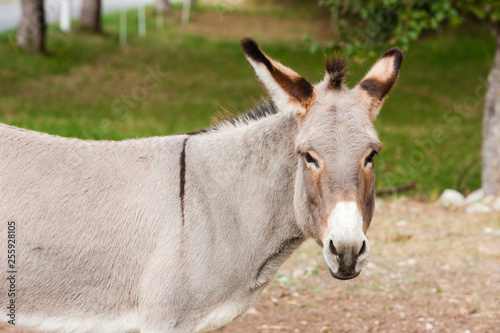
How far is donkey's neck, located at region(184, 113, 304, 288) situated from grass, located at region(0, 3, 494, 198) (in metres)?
6.00

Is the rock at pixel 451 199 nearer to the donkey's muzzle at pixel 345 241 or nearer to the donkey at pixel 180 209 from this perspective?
the donkey at pixel 180 209

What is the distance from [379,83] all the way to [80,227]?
6.77ft

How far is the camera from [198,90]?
1772 centimetres

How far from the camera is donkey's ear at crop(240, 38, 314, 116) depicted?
10.7 feet

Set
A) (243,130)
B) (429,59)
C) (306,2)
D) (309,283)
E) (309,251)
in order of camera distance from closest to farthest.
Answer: (243,130), (309,283), (309,251), (429,59), (306,2)

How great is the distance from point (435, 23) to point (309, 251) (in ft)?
12.4

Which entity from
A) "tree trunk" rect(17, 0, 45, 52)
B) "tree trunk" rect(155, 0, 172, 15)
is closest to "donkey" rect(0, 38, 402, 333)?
"tree trunk" rect(17, 0, 45, 52)

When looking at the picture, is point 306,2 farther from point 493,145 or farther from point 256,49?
Result: point 256,49

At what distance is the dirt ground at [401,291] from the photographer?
5520mm

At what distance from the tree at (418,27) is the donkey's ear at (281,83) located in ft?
14.7

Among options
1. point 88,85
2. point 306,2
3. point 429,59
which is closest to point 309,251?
point 88,85

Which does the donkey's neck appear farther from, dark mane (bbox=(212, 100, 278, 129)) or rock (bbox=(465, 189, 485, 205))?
rock (bbox=(465, 189, 485, 205))

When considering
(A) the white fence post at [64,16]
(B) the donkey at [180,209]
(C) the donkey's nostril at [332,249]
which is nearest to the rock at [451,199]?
(B) the donkey at [180,209]

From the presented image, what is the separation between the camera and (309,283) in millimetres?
6445
